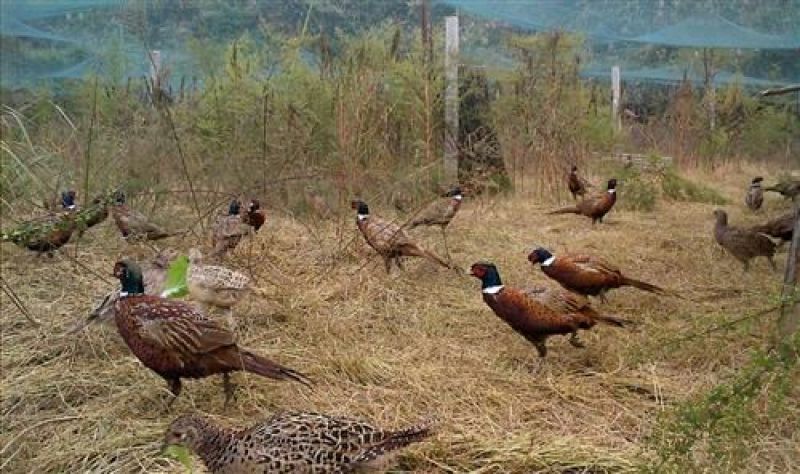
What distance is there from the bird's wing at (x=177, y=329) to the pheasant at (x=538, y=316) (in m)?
1.27

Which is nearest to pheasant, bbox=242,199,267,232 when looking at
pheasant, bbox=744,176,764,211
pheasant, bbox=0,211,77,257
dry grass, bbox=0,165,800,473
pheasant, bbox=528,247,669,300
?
dry grass, bbox=0,165,800,473

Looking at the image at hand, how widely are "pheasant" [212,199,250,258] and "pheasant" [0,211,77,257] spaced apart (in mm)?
755

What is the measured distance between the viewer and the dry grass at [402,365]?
2850 millimetres

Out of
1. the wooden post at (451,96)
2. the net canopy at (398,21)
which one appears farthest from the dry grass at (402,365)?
the net canopy at (398,21)

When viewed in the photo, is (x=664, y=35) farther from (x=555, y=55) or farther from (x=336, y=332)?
(x=336, y=332)

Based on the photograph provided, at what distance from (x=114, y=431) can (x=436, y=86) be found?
17.6ft

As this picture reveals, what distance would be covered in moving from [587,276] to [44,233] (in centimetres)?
277

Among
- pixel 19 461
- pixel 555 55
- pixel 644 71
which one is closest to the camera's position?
pixel 19 461

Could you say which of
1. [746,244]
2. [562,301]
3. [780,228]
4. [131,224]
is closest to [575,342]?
[562,301]

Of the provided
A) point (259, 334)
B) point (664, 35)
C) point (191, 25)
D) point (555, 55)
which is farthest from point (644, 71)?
point (259, 334)

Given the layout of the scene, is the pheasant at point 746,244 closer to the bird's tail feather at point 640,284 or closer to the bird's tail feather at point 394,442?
the bird's tail feather at point 640,284

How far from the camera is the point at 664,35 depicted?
32.9 ft

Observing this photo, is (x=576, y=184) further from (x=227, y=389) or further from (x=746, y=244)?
(x=227, y=389)

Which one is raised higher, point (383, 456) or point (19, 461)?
point (383, 456)
